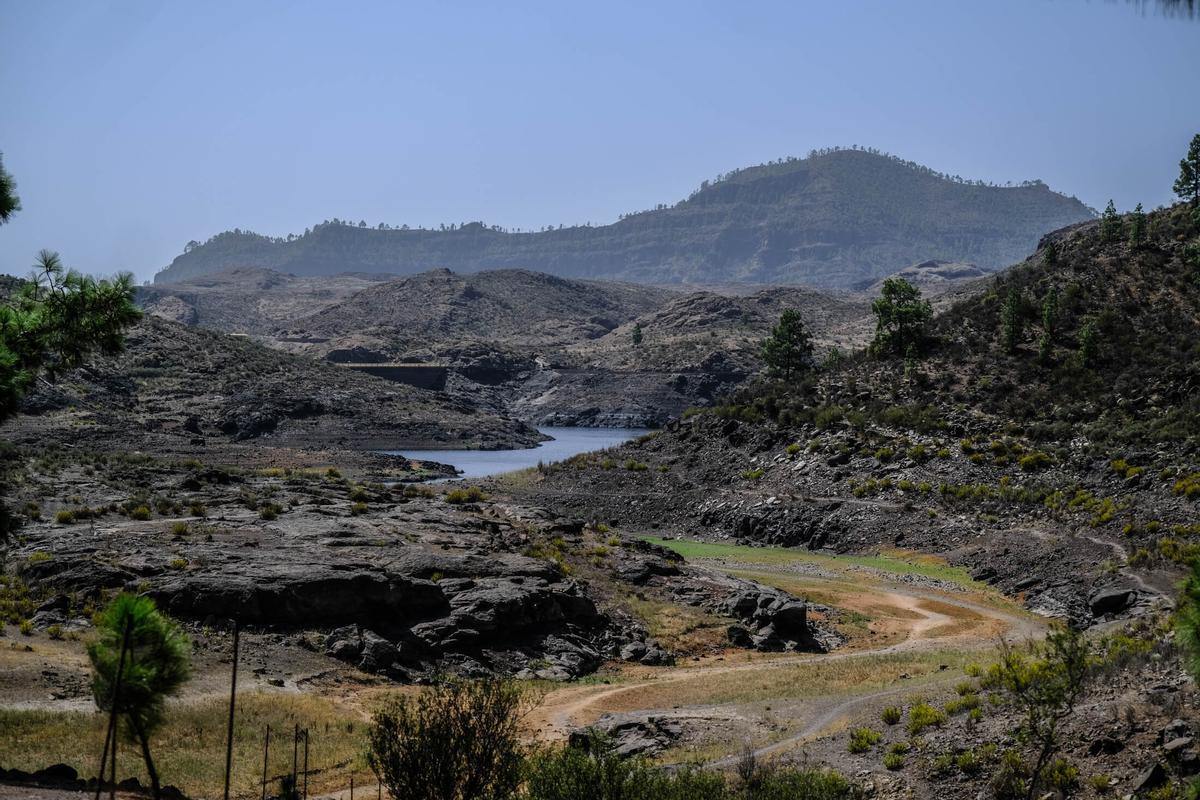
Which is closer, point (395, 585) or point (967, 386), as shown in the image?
point (395, 585)

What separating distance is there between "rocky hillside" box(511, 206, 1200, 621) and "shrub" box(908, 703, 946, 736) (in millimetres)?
18289

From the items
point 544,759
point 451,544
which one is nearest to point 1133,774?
point 544,759

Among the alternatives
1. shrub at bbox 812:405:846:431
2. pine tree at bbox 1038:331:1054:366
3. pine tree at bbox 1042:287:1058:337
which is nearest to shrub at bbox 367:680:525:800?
shrub at bbox 812:405:846:431

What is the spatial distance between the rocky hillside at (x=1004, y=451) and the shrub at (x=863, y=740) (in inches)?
759

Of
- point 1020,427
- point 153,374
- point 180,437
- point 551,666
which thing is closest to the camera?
point 551,666

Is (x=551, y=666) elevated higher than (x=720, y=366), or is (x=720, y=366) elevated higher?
(x=720, y=366)

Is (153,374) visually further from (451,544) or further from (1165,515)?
(1165,515)

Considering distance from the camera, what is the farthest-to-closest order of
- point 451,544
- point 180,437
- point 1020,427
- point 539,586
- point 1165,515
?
point 180,437
point 1020,427
point 1165,515
point 451,544
point 539,586

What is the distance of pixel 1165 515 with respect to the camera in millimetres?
46438

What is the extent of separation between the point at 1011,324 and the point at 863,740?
176 ft

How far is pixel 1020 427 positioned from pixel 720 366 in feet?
353

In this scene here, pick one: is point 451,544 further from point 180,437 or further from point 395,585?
point 180,437

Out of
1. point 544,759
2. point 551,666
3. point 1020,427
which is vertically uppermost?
point 1020,427

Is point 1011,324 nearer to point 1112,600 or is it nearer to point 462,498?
point 1112,600
